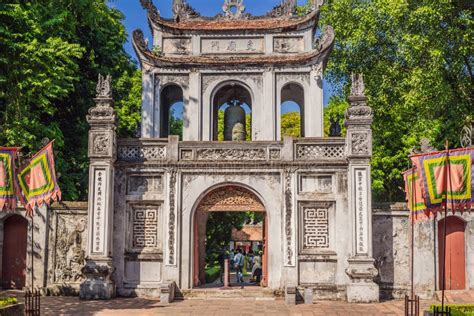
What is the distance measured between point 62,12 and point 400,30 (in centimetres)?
1221

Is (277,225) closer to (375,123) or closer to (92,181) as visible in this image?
(92,181)

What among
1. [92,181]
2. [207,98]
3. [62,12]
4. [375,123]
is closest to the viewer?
[92,181]

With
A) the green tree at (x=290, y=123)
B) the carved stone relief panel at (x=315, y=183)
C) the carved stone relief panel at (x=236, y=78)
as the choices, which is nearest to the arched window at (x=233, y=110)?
the carved stone relief panel at (x=236, y=78)

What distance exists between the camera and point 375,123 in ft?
79.7

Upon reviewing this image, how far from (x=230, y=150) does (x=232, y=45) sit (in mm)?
4641

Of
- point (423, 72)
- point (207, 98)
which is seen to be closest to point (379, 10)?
point (423, 72)

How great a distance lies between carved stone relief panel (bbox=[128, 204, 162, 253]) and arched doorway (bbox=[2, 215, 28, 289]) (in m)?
3.30

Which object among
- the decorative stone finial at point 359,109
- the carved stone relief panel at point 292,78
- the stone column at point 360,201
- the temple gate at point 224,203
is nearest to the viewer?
the stone column at point 360,201

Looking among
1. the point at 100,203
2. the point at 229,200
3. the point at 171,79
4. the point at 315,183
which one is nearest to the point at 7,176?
the point at 100,203

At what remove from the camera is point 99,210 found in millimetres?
15938

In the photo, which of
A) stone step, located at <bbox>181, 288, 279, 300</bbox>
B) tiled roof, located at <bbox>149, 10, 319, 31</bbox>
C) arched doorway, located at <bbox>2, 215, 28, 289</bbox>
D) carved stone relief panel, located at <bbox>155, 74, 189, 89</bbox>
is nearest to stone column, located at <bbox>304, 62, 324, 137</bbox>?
tiled roof, located at <bbox>149, 10, 319, 31</bbox>

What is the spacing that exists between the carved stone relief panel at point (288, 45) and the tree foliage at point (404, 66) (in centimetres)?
382

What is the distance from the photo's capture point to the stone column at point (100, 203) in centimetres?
1553

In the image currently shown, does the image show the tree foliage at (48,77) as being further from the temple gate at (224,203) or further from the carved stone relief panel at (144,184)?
the carved stone relief panel at (144,184)
